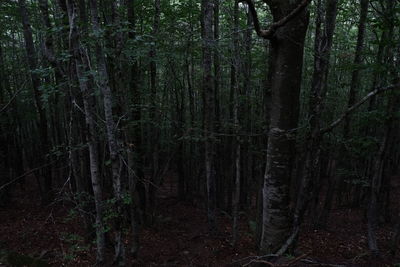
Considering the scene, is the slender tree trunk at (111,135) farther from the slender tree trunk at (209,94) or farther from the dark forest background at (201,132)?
the slender tree trunk at (209,94)

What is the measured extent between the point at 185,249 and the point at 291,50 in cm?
902

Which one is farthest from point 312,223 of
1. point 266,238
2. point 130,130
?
point 266,238

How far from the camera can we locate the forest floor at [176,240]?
8188 mm

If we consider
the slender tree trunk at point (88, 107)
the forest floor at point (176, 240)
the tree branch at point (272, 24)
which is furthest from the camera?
the forest floor at point (176, 240)

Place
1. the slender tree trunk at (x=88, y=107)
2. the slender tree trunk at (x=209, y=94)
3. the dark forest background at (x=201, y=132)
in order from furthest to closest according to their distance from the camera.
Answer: the slender tree trunk at (x=209, y=94) → the slender tree trunk at (x=88, y=107) → the dark forest background at (x=201, y=132)

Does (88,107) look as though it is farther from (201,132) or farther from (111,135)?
(201,132)

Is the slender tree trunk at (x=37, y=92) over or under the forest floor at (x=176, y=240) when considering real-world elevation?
over

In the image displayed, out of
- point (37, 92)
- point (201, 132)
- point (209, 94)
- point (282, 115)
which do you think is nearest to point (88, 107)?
point (282, 115)

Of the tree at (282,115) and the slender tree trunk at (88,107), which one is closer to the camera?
the tree at (282,115)

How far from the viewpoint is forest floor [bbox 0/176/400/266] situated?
819 centimetres

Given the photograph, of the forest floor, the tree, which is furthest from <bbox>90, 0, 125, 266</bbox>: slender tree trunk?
the tree

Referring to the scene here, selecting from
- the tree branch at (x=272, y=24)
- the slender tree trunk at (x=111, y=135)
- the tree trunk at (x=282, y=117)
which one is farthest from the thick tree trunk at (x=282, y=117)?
the slender tree trunk at (x=111, y=135)

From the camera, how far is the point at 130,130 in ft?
27.2

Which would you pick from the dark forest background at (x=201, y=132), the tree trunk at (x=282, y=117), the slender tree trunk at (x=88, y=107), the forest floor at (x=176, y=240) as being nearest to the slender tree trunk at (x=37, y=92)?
the dark forest background at (x=201, y=132)
